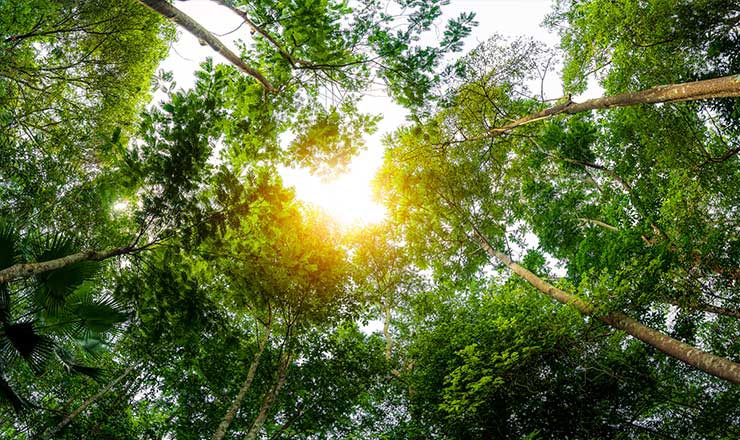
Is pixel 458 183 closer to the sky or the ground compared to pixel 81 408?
closer to the sky

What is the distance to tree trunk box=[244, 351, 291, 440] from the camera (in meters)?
6.80

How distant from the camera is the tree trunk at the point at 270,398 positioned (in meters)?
6.80

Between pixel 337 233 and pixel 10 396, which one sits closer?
pixel 10 396

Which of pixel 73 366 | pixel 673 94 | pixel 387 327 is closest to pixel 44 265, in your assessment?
pixel 73 366

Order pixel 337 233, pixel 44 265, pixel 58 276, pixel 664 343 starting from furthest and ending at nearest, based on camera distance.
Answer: pixel 337 233 → pixel 664 343 → pixel 58 276 → pixel 44 265

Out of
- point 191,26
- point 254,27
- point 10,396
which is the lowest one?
point 10,396

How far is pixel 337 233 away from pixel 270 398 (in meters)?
4.36

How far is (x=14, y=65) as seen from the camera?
21.4 ft

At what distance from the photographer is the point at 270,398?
775 centimetres

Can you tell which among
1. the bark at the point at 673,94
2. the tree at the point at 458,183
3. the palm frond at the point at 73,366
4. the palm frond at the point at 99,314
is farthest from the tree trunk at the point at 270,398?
the bark at the point at 673,94

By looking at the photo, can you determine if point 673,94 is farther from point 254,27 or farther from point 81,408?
point 81,408

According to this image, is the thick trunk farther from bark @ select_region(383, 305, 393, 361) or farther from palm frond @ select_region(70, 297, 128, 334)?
bark @ select_region(383, 305, 393, 361)

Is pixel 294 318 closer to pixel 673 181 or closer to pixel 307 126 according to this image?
pixel 307 126

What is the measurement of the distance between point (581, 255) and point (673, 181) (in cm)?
393
